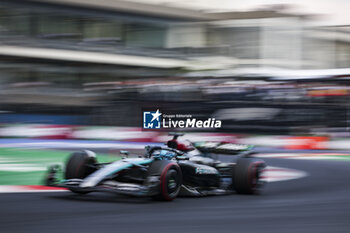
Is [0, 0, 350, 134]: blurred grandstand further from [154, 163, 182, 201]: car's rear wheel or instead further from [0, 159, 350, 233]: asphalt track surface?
[154, 163, 182, 201]: car's rear wheel

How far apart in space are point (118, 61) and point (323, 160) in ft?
61.0

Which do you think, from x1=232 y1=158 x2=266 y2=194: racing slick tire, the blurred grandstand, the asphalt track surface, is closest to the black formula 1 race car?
x1=232 y1=158 x2=266 y2=194: racing slick tire

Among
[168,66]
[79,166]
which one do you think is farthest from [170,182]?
[168,66]

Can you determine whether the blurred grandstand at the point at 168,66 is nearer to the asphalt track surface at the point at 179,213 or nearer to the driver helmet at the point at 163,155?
the asphalt track surface at the point at 179,213

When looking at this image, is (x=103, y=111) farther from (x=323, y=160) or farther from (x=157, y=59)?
(x=157, y=59)

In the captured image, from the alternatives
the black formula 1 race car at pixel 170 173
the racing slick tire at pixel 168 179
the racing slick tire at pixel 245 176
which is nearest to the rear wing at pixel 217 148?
the black formula 1 race car at pixel 170 173

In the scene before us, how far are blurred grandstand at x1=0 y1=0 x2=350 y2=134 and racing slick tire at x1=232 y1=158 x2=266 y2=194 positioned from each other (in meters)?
7.79

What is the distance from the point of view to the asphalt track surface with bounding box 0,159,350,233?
5242 mm

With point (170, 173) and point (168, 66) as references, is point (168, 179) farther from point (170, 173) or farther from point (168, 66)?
point (168, 66)

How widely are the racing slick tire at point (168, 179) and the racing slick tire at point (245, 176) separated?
119cm

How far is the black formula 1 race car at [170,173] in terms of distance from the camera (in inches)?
265

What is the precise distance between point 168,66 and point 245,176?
80.3 ft

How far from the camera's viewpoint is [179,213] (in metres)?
6.10

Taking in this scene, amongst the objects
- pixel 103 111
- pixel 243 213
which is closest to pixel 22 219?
pixel 243 213
